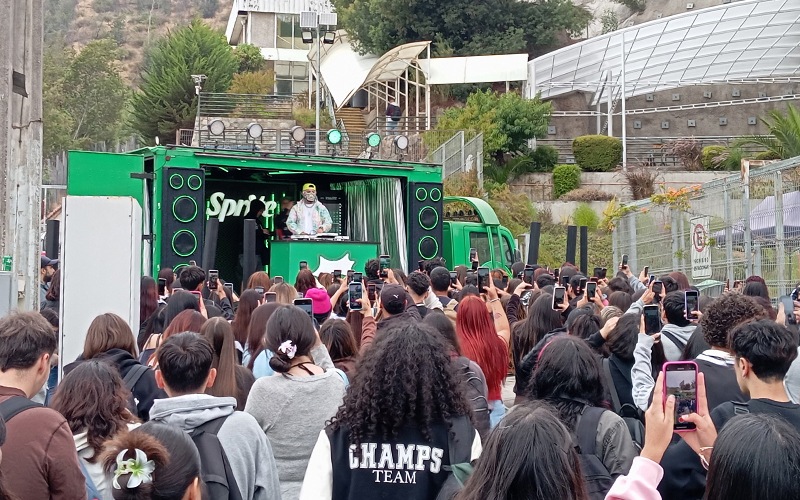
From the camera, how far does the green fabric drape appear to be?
17109 mm

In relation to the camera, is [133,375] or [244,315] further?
[244,315]

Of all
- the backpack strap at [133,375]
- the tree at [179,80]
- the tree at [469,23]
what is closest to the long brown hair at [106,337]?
the backpack strap at [133,375]

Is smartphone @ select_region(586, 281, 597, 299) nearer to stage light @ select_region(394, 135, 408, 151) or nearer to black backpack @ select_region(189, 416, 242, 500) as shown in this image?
black backpack @ select_region(189, 416, 242, 500)

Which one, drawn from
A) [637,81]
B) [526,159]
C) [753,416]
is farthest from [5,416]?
[637,81]

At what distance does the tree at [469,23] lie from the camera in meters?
38.7

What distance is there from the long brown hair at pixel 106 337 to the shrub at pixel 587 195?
27.2 metres

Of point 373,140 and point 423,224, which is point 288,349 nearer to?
point 423,224

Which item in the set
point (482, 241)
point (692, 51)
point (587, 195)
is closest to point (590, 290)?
point (482, 241)

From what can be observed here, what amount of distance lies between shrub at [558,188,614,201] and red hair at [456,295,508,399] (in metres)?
25.9

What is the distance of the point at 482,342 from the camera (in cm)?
559

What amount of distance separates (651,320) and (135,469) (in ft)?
9.95

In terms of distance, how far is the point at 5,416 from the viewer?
11.0 feet

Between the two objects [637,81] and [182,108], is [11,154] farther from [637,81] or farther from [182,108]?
[182,108]

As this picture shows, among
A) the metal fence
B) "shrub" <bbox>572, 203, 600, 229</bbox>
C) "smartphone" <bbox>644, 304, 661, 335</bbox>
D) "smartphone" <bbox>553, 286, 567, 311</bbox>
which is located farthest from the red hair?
"shrub" <bbox>572, 203, 600, 229</bbox>
